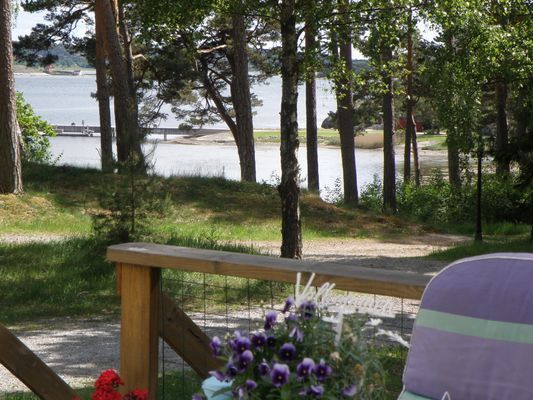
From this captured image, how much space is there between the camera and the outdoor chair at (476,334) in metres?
2.61

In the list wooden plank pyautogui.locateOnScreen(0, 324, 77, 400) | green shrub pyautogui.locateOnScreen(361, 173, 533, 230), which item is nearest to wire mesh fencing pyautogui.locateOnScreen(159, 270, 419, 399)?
wooden plank pyautogui.locateOnScreen(0, 324, 77, 400)

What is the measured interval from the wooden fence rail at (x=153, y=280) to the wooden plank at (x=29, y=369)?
495 millimetres

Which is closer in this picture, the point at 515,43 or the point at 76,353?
the point at 76,353

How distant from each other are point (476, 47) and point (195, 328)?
1329 centimetres

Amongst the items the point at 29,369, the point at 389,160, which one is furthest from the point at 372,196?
the point at 29,369

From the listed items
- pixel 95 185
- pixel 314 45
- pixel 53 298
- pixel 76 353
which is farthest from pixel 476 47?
pixel 76 353

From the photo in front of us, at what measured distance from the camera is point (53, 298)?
1007cm

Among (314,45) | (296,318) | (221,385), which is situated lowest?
(221,385)

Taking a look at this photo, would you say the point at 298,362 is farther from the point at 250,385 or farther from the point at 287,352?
the point at 250,385

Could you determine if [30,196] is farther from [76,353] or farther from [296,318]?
[296,318]

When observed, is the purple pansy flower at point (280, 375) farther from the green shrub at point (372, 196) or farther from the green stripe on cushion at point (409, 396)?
the green shrub at point (372, 196)

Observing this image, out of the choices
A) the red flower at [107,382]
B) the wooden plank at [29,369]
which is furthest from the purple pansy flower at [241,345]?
the wooden plank at [29,369]

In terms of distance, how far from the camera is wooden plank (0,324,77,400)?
414 centimetres

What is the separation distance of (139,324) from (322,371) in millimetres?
1835
